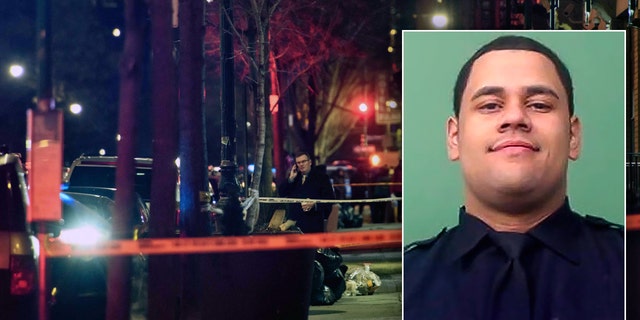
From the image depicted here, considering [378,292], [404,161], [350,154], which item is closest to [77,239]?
[378,292]

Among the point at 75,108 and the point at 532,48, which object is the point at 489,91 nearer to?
the point at 532,48

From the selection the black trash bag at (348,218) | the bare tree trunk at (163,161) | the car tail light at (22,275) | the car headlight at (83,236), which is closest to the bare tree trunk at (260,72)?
the car headlight at (83,236)

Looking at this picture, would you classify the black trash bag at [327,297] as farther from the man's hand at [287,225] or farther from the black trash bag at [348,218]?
the black trash bag at [348,218]

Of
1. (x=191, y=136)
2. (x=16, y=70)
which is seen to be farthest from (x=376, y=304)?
(x=16, y=70)

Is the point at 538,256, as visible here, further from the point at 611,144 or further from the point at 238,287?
the point at 238,287

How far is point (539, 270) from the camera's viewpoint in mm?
6234

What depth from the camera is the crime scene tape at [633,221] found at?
661 cm

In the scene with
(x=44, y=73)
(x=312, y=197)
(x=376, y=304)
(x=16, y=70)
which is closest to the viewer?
(x=44, y=73)

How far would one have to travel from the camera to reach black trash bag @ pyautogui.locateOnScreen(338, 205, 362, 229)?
71.6 ft

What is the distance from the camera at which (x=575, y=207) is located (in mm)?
6316

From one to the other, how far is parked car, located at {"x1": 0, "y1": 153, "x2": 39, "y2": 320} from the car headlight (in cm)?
276

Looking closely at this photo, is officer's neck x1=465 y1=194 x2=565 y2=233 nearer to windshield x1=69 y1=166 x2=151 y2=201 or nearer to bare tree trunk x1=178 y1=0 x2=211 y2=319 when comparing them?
bare tree trunk x1=178 y1=0 x2=211 y2=319

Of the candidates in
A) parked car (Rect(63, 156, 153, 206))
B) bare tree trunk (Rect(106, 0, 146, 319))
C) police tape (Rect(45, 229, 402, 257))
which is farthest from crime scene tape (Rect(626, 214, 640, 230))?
parked car (Rect(63, 156, 153, 206))

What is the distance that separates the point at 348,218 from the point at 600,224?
1558 cm
